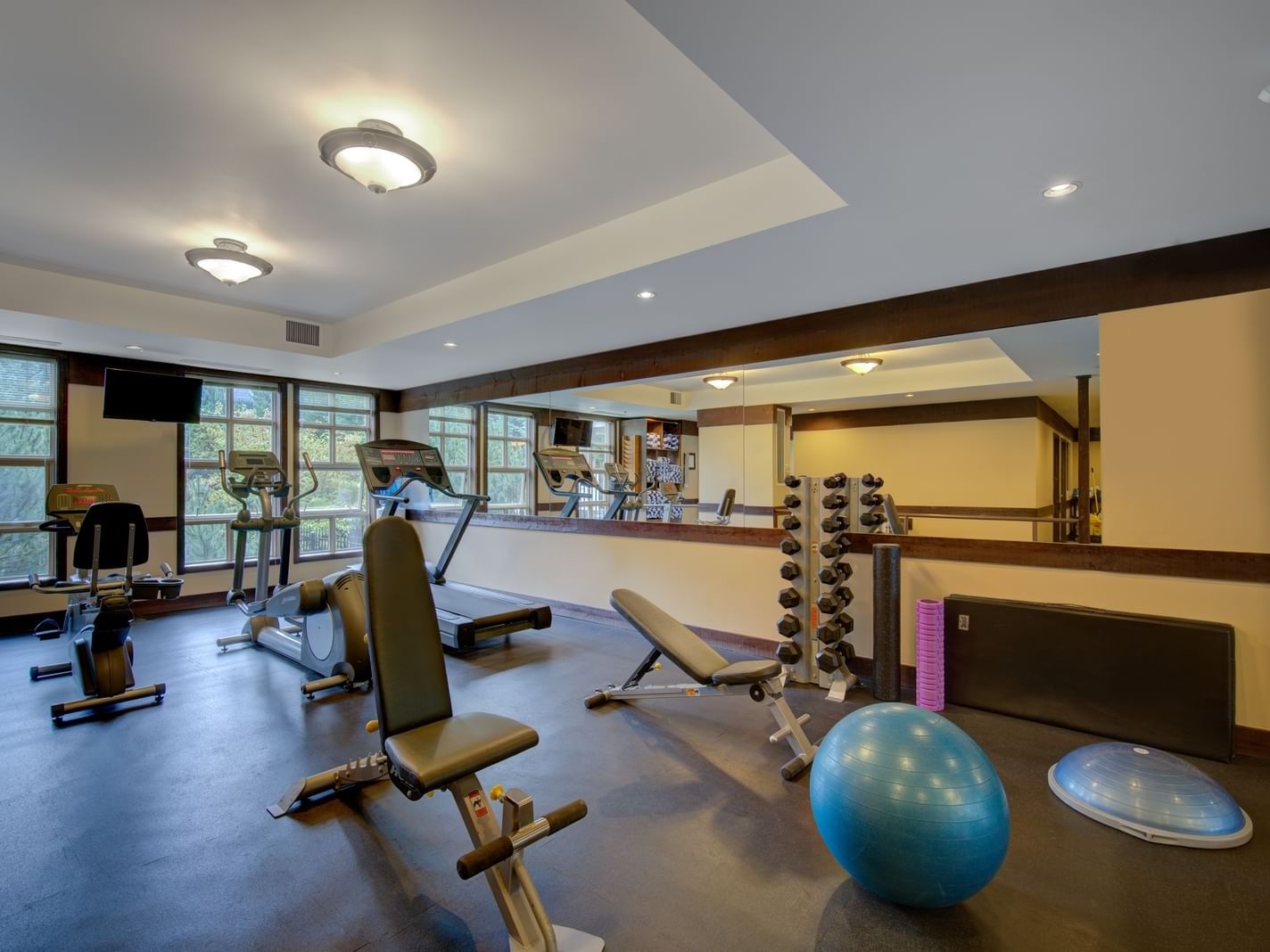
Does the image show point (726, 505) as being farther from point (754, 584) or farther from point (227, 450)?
point (227, 450)

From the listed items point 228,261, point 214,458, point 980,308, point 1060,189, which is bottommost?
point 214,458

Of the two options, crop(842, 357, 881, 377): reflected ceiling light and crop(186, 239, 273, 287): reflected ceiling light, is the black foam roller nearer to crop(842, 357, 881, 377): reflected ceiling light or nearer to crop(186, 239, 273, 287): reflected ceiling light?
crop(842, 357, 881, 377): reflected ceiling light

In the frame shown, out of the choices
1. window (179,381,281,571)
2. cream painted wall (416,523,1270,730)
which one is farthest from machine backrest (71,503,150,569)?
cream painted wall (416,523,1270,730)

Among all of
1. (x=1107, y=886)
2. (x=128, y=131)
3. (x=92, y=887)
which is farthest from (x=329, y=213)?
(x=1107, y=886)

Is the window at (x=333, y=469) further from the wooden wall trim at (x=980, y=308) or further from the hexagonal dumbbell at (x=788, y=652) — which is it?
the hexagonal dumbbell at (x=788, y=652)

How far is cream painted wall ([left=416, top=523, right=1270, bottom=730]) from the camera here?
2.97 meters

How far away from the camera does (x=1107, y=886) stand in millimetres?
2057

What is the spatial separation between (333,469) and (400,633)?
6.52m

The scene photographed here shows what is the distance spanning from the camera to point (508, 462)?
724 cm

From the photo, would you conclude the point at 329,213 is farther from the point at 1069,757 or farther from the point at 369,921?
the point at 1069,757

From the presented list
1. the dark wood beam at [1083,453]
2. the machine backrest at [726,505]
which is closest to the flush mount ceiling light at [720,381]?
the machine backrest at [726,505]

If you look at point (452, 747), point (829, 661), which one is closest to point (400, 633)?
point (452, 747)

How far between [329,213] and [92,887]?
3.38 m

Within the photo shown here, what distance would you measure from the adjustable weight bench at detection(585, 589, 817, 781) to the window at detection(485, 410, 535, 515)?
3684 millimetres
